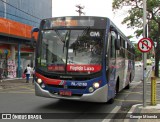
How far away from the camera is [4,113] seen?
377 inches

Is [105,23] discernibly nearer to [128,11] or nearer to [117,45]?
[117,45]

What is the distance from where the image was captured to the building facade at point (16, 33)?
→ 27.3m

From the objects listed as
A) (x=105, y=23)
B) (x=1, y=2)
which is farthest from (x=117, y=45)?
(x=1, y=2)

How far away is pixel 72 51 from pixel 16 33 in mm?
19057

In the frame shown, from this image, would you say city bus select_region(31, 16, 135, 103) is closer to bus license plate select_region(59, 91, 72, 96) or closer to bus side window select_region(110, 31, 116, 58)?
bus license plate select_region(59, 91, 72, 96)

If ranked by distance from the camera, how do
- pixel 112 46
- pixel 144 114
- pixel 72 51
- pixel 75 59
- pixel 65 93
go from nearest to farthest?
pixel 144 114 → pixel 65 93 → pixel 75 59 → pixel 72 51 → pixel 112 46

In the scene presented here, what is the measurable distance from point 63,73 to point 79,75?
0.55 m

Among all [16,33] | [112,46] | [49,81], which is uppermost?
[16,33]

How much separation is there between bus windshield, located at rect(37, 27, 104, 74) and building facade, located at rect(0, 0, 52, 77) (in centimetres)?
1593

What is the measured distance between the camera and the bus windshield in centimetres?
979

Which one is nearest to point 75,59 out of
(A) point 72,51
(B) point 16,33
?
(A) point 72,51

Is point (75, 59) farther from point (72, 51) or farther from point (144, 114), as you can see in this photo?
point (144, 114)

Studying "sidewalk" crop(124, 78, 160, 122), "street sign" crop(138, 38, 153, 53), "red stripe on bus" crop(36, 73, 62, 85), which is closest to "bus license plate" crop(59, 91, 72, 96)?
"red stripe on bus" crop(36, 73, 62, 85)

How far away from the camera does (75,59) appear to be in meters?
9.88
